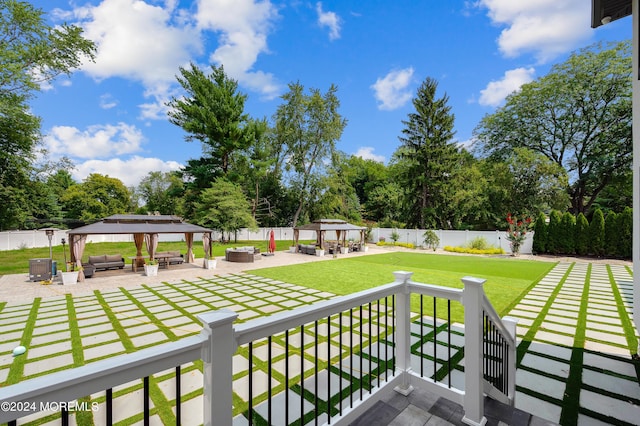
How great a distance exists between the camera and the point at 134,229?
10203mm

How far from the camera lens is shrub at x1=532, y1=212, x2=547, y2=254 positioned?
1502cm

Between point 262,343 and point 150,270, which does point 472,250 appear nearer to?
point 262,343

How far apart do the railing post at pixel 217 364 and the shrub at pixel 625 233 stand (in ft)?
60.1

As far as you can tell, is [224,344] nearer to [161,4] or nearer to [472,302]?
[472,302]

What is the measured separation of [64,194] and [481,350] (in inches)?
1707

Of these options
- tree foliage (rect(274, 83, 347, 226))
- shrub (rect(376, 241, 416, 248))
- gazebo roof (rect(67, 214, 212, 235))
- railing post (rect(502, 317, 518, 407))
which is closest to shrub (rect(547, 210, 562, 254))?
shrub (rect(376, 241, 416, 248))

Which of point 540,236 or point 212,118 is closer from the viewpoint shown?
point 540,236

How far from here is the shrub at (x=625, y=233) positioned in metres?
12.6

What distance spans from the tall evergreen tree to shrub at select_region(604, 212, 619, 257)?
11208 mm

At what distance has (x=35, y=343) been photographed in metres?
4.37

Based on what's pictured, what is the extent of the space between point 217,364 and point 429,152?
25.5 meters

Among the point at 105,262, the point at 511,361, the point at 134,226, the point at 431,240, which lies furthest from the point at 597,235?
the point at 105,262

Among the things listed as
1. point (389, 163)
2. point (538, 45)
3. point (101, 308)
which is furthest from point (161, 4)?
point (389, 163)

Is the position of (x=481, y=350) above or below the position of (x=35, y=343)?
above
